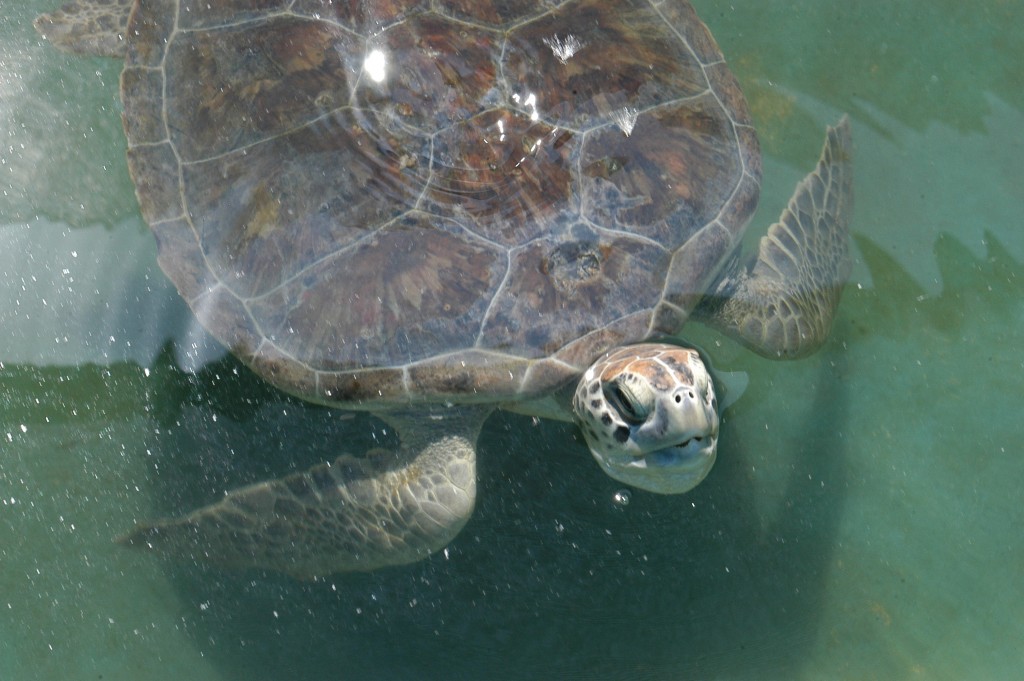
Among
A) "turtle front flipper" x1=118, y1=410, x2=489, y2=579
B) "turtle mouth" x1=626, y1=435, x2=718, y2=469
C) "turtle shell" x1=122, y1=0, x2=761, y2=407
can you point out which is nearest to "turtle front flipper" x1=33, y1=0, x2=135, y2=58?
"turtle shell" x1=122, y1=0, x2=761, y2=407

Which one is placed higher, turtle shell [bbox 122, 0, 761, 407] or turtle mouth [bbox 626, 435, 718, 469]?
turtle shell [bbox 122, 0, 761, 407]

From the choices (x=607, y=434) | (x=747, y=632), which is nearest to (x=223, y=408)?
(x=607, y=434)

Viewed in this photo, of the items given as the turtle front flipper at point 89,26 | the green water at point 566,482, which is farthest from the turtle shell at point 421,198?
the green water at point 566,482

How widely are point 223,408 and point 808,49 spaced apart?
292cm

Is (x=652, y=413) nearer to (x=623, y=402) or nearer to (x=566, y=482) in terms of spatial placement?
(x=623, y=402)

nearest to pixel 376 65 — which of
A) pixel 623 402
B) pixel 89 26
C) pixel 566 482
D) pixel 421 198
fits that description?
pixel 421 198

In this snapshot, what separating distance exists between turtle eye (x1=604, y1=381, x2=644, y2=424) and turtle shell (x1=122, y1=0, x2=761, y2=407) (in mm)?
171

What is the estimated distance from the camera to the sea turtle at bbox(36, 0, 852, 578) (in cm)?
247

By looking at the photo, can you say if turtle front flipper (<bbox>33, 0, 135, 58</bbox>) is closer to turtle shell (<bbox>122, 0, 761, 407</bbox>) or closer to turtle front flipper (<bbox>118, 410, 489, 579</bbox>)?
turtle shell (<bbox>122, 0, 761, 407</bbox>)

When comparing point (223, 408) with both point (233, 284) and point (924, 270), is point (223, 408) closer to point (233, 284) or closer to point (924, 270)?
point (233, 284)

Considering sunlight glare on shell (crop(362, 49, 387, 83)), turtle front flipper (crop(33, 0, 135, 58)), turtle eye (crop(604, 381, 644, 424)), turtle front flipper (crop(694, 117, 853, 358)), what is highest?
sunlight glare on shell (crop(362, 49, 387, 83))

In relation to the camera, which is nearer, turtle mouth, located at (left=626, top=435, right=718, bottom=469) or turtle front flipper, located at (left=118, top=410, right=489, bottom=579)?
turtle mouth, located at (left=626, top=435, right=718, bottom=469)

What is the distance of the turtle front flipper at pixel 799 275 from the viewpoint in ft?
9.69

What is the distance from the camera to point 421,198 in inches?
97.5
